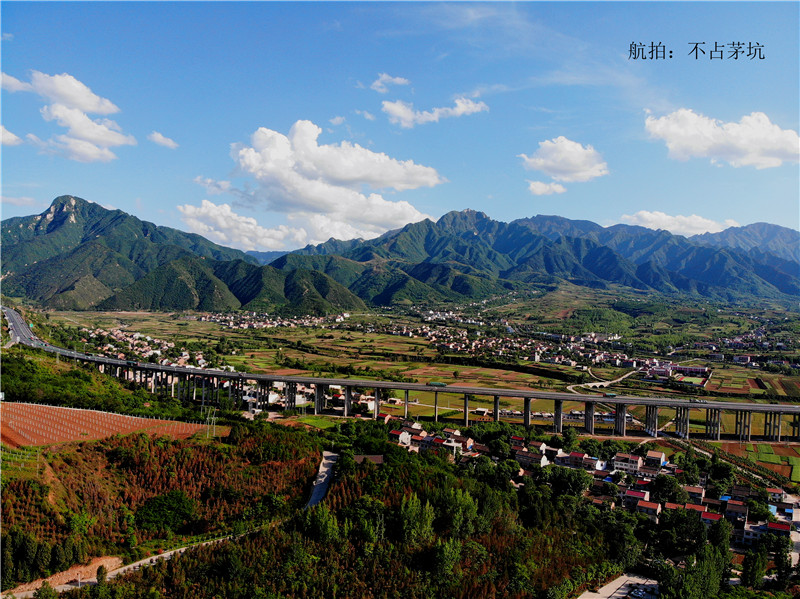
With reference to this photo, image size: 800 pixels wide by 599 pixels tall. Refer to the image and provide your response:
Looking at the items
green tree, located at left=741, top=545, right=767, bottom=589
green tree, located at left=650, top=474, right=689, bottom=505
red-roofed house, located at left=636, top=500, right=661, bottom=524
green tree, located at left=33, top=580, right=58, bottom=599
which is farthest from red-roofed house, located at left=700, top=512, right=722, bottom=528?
green tree, located at left=33, top=580, right=58, bottom=599

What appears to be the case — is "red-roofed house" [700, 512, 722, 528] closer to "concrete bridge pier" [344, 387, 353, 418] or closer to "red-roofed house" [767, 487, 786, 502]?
"red-roofed house" [767, 487, 786, 502]

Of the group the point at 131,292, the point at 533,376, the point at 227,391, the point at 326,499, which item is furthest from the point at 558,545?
the point at 131,292

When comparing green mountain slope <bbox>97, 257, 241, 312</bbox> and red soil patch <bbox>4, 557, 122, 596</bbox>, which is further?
green mountain slope <bbox>97, 257, 241, 312</bbox>

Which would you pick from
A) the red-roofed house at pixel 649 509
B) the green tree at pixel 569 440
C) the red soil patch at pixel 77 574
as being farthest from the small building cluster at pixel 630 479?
the red soil patch at pixel 77 574

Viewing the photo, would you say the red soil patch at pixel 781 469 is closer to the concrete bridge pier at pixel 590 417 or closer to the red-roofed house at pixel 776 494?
the red-roofed house at pixel 776 494

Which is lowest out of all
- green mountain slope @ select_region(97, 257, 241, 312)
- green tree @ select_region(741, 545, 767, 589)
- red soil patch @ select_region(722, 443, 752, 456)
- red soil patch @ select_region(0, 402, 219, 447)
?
green tree @ select_region(741, 545, 767, 589)

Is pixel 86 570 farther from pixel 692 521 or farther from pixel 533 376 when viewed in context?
pixel 533 376

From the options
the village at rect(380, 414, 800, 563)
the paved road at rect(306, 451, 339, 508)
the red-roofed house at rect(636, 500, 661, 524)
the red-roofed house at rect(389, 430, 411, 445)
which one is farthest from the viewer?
the red-roofed house at rect(389, 430, 411, 445)

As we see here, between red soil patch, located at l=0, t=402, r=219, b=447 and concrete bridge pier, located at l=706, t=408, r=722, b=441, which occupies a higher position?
red soil patch, located at l=0, t=402, r=219, b=447
